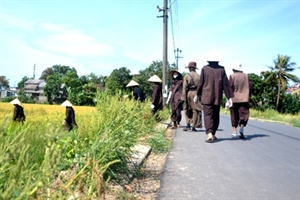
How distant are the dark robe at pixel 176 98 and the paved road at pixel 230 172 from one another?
3.68 metres

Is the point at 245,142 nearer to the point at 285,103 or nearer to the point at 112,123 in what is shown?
the point at 112,123

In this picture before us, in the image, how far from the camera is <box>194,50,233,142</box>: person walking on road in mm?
8047

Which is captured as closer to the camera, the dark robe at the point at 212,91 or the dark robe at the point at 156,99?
the dark robe at the point at 212,91

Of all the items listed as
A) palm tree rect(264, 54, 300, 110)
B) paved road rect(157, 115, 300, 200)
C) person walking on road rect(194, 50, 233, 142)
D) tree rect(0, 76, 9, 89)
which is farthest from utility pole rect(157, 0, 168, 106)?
tree rect(0, 76, 9, 89)

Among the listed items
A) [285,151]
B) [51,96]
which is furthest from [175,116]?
[51,96]

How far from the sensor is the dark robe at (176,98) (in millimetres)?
11633

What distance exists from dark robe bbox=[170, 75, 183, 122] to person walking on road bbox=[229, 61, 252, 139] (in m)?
2.51

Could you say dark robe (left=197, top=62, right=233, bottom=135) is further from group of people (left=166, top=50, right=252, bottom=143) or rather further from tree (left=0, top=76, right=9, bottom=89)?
tree (left=0, top=76, right=9, bottom=89)

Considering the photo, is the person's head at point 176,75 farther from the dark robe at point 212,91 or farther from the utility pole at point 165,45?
the utility pole at point 165,45

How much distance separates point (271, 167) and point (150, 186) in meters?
2.47

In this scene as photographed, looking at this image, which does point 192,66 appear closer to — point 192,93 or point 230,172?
point 192,93

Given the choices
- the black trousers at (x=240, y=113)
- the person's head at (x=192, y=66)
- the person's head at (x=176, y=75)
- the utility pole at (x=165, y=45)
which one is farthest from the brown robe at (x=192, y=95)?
the utility pole at (x=165, y=45)

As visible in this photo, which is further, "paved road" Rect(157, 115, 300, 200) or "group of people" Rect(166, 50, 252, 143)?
"group of people" Rect(166, 50, 252, 143)

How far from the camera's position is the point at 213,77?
8195mm
